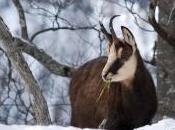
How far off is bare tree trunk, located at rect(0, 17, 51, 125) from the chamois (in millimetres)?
374

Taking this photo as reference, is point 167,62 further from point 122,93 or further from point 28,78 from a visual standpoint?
point 28,78

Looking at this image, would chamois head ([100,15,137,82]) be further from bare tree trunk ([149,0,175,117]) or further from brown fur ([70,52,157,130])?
bare tree trunk ([149,0,175,117])

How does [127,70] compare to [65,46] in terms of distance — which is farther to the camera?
[65,46]

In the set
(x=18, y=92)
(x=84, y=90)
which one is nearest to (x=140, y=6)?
(x=18, y=92)

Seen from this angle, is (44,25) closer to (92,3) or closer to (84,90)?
(92,3)

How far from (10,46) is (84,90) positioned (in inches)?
31.5

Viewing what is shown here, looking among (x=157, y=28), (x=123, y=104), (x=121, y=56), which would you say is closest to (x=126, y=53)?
(x=121, y=56)

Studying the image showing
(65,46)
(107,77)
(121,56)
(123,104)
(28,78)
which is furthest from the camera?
(65,46)

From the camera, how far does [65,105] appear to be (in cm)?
1516

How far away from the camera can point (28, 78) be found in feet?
21.6

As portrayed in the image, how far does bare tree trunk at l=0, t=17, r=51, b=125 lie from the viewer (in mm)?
6535

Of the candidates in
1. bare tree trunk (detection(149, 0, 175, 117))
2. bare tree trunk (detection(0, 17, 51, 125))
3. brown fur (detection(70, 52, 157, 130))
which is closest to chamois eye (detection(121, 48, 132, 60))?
brown fur (detection(70, 52, 157, 130))

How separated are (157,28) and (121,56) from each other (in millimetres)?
1483

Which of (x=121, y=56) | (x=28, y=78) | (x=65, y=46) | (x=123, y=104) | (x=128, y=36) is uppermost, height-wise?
(x=128, y=36)
